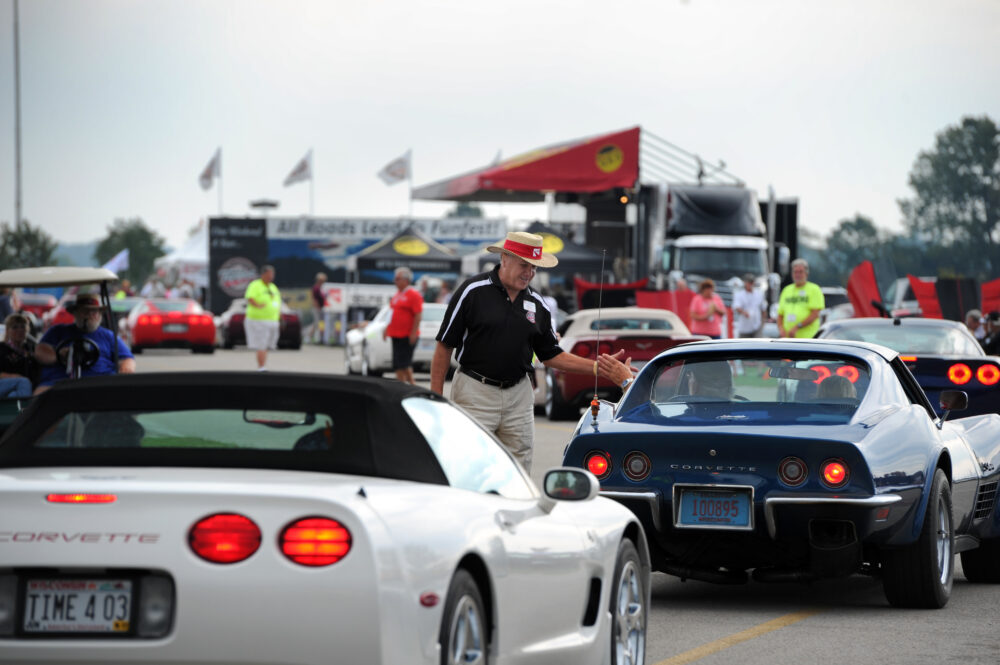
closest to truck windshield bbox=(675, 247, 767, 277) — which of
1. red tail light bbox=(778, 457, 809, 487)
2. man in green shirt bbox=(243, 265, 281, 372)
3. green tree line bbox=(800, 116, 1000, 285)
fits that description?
man in green shirt bbox=(243, 265, 281, 372)

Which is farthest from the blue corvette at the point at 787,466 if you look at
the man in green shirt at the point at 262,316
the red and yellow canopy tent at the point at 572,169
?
the red and yellow canopy tent at the point at 572,169

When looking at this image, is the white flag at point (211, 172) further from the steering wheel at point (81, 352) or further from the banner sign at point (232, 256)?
the steering wheel at point (81, 352)

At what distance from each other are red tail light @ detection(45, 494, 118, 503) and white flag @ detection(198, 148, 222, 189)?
87.2 metres

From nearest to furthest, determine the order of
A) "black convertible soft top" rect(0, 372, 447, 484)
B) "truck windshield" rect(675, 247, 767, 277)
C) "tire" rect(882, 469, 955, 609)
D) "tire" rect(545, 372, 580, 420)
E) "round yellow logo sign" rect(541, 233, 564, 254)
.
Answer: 1. "black convertible soft top" rect(0, 372, 447, 484)
2. "tire" rect(882, 469, 955, 609)
3. "tire" rect(545, 372, 580, 420)
4. "truck windshield" rect(675, 247, 767, 277)
5. "round yellow logo sign" rect(541, 233, 564, 254)

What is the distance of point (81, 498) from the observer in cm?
437

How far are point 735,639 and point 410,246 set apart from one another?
38.9 metres

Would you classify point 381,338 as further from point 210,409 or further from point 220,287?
point 220,287

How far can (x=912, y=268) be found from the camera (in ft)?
509

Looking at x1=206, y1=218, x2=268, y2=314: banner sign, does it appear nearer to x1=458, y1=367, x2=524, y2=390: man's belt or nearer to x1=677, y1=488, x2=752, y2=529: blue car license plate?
x1=458, y1=367, x2=524, y2=390: man's belt

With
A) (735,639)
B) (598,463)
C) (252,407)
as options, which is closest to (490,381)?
(598,463)

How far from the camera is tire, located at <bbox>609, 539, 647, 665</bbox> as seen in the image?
6133 millimetres

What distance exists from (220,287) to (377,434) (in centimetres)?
5307

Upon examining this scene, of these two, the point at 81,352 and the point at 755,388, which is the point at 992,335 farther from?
the point at 755,388

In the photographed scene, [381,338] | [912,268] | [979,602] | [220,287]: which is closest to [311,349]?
[220,287]
